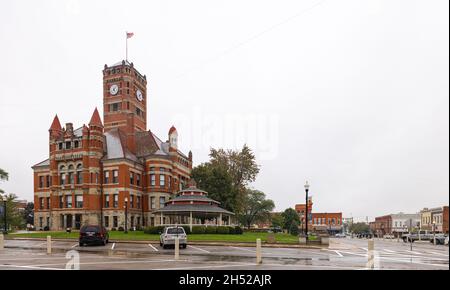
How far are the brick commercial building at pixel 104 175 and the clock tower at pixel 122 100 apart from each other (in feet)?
0.86

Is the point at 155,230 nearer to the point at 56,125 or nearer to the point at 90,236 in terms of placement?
the point at 90,236

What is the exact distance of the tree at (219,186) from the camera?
62906 millimetres

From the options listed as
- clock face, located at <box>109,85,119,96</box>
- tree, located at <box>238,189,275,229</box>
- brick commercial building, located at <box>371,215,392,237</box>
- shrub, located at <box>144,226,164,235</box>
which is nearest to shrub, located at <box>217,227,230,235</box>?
shrub, located at <box>144,226,164,235</box>

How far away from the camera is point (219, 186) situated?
6338 centimetres

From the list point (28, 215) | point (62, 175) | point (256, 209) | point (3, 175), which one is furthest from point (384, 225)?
point (3, 175)

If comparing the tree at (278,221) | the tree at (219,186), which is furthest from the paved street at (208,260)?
the tree at (278,221)

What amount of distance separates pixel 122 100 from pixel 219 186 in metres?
24.2

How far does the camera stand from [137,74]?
3027 inches

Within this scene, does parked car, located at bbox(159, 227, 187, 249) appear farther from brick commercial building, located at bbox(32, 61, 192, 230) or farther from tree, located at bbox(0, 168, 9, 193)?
tree, located at bbox(0, 168, 9, 193)

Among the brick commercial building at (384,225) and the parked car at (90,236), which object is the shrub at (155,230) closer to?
the parked car at (90,236)
